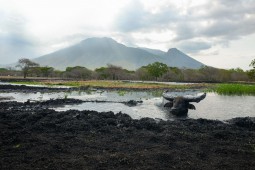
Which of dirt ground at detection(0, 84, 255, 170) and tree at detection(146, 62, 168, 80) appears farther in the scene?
tree at detection(146, 62, 168, 80)

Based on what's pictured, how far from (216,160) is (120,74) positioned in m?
104

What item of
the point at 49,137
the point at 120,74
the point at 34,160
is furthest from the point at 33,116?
the point at 120,74

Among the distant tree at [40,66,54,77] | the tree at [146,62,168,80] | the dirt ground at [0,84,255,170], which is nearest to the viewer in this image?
the dirt ground at [0,84,255,170]

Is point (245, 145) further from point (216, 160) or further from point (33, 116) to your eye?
point (33, 116)

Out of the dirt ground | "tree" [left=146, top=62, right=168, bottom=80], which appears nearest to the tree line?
"tree" [left=146, top=62, right=168, bottom=80]

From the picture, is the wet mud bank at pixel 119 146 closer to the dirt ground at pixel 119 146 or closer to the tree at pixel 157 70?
the dirt ground at pixel 119 146

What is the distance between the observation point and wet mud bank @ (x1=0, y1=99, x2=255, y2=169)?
874 cm

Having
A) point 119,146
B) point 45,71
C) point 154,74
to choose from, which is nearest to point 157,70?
point 154,74

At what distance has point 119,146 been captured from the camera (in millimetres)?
10836

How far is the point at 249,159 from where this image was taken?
9508 mm

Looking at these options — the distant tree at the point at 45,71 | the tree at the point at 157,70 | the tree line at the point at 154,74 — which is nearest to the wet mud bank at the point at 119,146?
the tree line at the point at 154,74

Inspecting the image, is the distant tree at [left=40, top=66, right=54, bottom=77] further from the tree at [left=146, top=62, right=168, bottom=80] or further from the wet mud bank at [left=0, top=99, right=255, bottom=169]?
the wet mud bank at [left=0, top=99, right=255, bottom=169]

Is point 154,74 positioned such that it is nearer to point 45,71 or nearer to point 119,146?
point 45,71

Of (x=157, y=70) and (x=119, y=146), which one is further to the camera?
(x=157, y=70)
